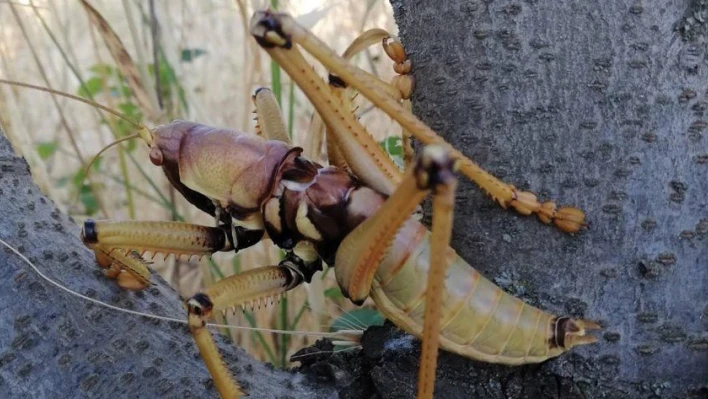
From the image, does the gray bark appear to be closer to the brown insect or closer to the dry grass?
the brown insect

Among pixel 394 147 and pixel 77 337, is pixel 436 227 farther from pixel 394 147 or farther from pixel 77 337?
pixel 394 147

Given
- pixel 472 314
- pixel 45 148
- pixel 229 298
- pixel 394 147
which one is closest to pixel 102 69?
pixel 45 148

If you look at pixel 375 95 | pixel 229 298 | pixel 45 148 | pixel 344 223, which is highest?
pixel 375 95

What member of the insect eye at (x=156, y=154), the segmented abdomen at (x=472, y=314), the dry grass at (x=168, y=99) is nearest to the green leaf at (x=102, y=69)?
the dry grass at (x=168, y=99)

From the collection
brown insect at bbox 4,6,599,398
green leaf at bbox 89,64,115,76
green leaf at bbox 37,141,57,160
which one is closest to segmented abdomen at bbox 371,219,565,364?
brown insect at bbox 4,6,599,398

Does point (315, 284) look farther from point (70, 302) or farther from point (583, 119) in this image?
point (583, 119)
